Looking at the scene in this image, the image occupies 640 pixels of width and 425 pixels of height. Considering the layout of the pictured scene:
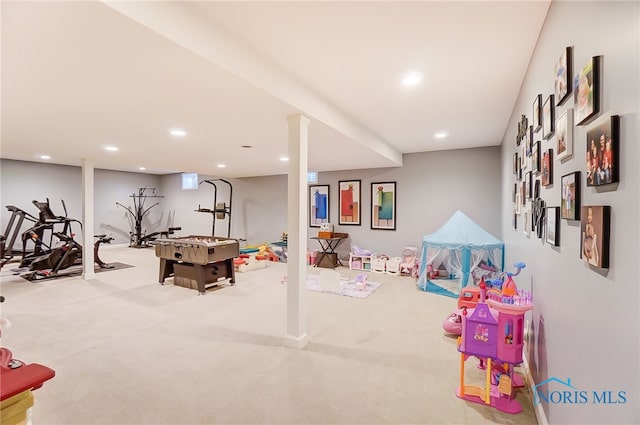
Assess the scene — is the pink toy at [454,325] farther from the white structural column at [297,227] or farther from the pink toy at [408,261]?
the pink toy at [408,261]

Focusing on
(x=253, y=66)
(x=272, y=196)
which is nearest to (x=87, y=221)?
(x=272, y=196)

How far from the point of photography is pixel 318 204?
7730 millimetres

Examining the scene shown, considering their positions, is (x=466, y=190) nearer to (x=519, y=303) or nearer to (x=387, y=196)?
(x=387, y=196)

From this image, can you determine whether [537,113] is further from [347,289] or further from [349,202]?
[349,202]

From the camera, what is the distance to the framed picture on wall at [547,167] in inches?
71.1

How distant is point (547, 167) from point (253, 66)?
2.12 m

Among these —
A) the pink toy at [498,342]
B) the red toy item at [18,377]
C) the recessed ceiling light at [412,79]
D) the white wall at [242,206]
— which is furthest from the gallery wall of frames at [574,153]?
the white wall at [242,206]

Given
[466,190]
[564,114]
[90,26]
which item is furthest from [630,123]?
[466,190]

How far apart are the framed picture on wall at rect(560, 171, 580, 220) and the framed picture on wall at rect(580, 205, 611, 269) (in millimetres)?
101

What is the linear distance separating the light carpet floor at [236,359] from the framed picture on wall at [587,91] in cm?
193

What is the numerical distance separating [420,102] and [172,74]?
98.2 inches

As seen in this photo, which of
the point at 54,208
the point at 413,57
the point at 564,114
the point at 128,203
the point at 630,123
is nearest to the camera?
the point at 630,123

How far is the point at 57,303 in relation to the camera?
170 inches

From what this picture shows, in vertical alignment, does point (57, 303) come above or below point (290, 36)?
below
